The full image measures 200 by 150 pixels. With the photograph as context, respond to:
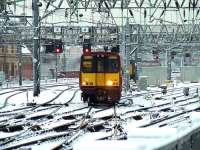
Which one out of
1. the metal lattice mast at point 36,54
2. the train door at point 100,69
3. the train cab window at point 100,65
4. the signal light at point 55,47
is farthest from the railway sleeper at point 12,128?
the signal light at point 55,47

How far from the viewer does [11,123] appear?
1878 cm

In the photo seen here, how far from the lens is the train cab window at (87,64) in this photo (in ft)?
95.7

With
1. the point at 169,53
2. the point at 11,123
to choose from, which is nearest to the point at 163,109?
the point at 11,123

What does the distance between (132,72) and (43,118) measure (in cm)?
3056

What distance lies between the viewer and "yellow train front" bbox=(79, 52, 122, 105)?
93.6ft

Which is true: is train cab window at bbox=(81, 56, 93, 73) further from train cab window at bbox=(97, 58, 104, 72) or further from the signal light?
the signal light

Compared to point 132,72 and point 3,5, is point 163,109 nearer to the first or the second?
point 3,5

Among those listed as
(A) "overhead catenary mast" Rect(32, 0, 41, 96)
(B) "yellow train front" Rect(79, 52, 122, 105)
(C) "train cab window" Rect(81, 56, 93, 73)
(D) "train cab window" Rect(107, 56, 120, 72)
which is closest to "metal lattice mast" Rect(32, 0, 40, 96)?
(A) "overhead catenary mast" Rect(32, 0, 41, 96)

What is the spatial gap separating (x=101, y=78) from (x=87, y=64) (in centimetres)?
106

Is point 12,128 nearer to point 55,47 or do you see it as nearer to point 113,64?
point 113,64

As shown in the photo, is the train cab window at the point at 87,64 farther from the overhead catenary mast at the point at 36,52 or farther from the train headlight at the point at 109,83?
the overhead catenary mast at the point at 36,52

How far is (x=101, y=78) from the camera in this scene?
28922 millimetres

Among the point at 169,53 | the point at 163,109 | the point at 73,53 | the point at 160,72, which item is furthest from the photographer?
the point at 73,53

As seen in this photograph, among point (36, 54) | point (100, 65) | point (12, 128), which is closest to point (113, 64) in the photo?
point (100, 65)
